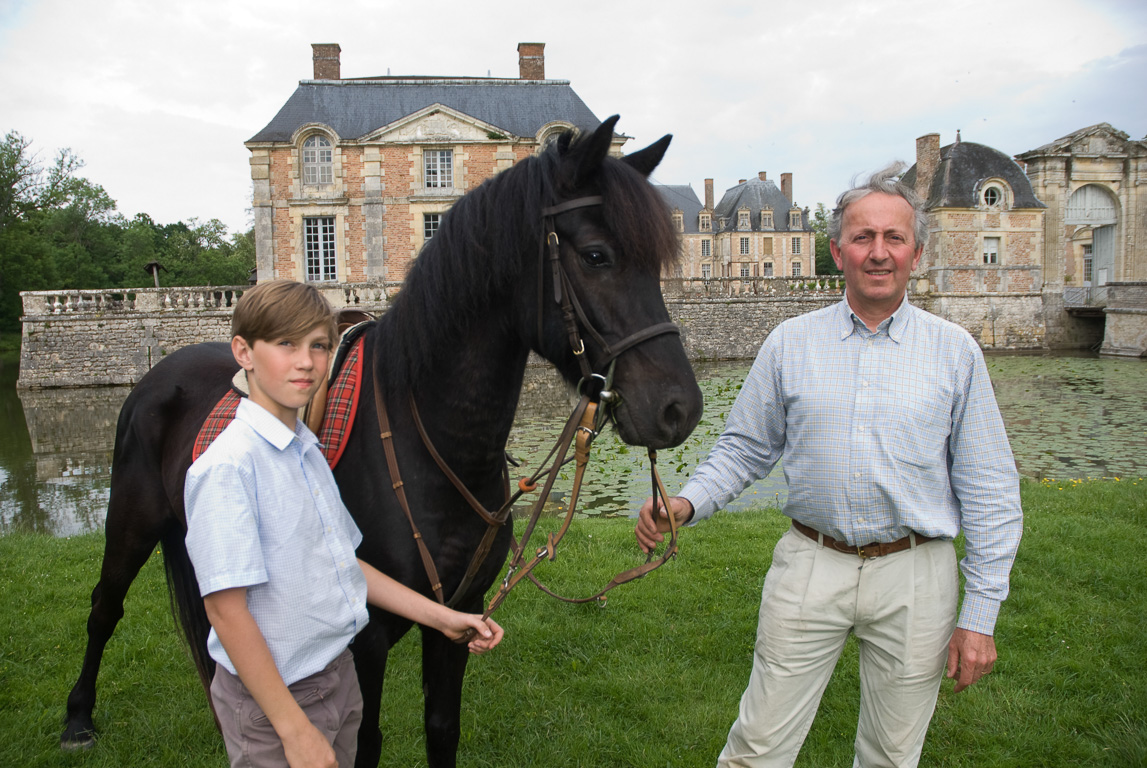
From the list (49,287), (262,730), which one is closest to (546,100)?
(49,287)

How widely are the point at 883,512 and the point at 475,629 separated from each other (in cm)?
127

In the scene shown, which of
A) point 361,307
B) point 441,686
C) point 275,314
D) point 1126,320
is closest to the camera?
point 275,314

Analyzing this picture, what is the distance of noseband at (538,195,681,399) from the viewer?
1.93 metres

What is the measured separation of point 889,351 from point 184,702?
371cm

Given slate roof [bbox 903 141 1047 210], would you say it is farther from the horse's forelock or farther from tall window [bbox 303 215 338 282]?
the horse's forelock

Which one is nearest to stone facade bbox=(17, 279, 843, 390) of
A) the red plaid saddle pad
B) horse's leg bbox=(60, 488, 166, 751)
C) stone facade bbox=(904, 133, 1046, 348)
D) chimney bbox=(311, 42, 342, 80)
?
chimney bbox=(311, 42, 342, 80)

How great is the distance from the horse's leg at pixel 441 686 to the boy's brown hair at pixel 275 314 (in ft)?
4.53

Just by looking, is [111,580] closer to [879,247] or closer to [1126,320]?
[879,247]

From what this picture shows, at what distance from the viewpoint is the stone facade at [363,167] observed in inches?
1038

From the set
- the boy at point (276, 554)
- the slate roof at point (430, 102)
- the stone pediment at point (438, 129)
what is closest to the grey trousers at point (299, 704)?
the boy at point (276, 554)

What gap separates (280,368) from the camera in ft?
5.32

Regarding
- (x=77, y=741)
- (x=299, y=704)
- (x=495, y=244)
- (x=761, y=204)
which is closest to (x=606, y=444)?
(x=77, y=741)

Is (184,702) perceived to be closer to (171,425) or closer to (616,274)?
(171,425)

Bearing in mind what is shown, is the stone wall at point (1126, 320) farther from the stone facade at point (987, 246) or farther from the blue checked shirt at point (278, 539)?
the blue checked shirt at point (278, 539)
